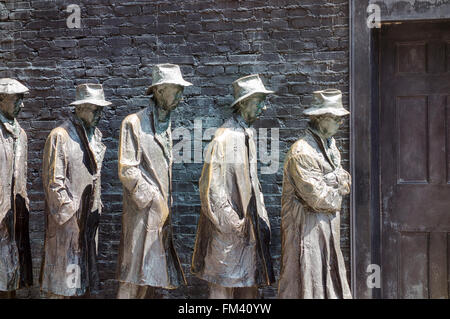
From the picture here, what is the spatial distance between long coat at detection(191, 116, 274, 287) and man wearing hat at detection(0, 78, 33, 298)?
162cm

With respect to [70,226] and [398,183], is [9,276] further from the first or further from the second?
[398,183]

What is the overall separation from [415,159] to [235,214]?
221 centimetres

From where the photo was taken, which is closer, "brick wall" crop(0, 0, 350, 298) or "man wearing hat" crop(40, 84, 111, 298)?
"man wearing hat" crop(40, 84, 111, 298)

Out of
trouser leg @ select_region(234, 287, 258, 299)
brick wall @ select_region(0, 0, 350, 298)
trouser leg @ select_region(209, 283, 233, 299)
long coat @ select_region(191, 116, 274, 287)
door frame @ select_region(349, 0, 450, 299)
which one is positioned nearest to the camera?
long coat @ select_region(191, 116, 274, 287)

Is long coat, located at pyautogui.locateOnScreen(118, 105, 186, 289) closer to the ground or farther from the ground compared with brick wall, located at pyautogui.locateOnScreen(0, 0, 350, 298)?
closer to the ground

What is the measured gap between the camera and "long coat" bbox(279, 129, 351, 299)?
5.29 m

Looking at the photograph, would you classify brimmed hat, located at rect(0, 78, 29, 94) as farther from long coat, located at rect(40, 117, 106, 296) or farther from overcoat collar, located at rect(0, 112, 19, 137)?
long coat, located at rect(40, 117, 106, 296)

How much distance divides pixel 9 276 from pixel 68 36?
267 centimetres

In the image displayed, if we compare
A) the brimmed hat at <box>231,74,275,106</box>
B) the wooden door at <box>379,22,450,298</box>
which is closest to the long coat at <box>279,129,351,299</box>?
the brimmed hat at <box>231,74,275,106</box>

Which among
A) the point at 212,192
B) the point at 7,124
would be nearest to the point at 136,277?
the point at 212,192

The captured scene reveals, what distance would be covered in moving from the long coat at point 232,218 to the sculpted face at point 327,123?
1.93 ft

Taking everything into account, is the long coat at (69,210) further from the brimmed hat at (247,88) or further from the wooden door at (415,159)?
the wooden door at (415,159)

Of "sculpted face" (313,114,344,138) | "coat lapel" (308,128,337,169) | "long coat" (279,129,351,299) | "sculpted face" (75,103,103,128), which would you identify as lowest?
"long coat" (279,129,351,299)
